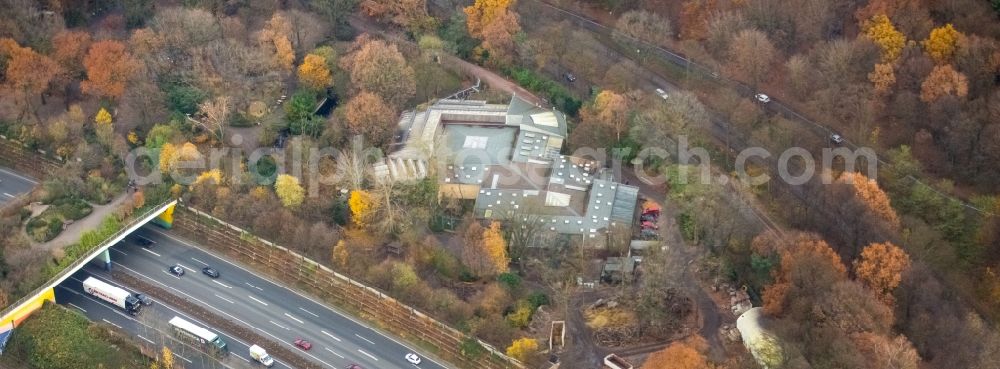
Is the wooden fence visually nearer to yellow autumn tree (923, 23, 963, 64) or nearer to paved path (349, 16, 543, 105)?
paved path (349, 16, 543, 105)

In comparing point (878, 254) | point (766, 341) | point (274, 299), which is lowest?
point (274, 299)

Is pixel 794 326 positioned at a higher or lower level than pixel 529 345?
higher

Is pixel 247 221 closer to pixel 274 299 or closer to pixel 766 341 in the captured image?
pixel 274 299

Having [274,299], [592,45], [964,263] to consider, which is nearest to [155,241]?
[274,299]

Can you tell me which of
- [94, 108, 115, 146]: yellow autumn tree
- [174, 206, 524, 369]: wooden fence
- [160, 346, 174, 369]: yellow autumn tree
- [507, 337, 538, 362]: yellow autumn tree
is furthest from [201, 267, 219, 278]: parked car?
[507, 337, 538, 362]: yellow autumn tree

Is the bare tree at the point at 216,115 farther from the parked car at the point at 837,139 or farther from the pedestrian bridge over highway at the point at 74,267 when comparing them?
the parked car at the point at 837,139

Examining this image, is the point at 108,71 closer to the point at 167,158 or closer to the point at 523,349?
the point at 167,158

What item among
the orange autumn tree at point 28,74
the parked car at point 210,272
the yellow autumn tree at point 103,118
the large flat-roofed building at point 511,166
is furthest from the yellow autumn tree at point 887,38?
the orange autumn tree at point 28,74
